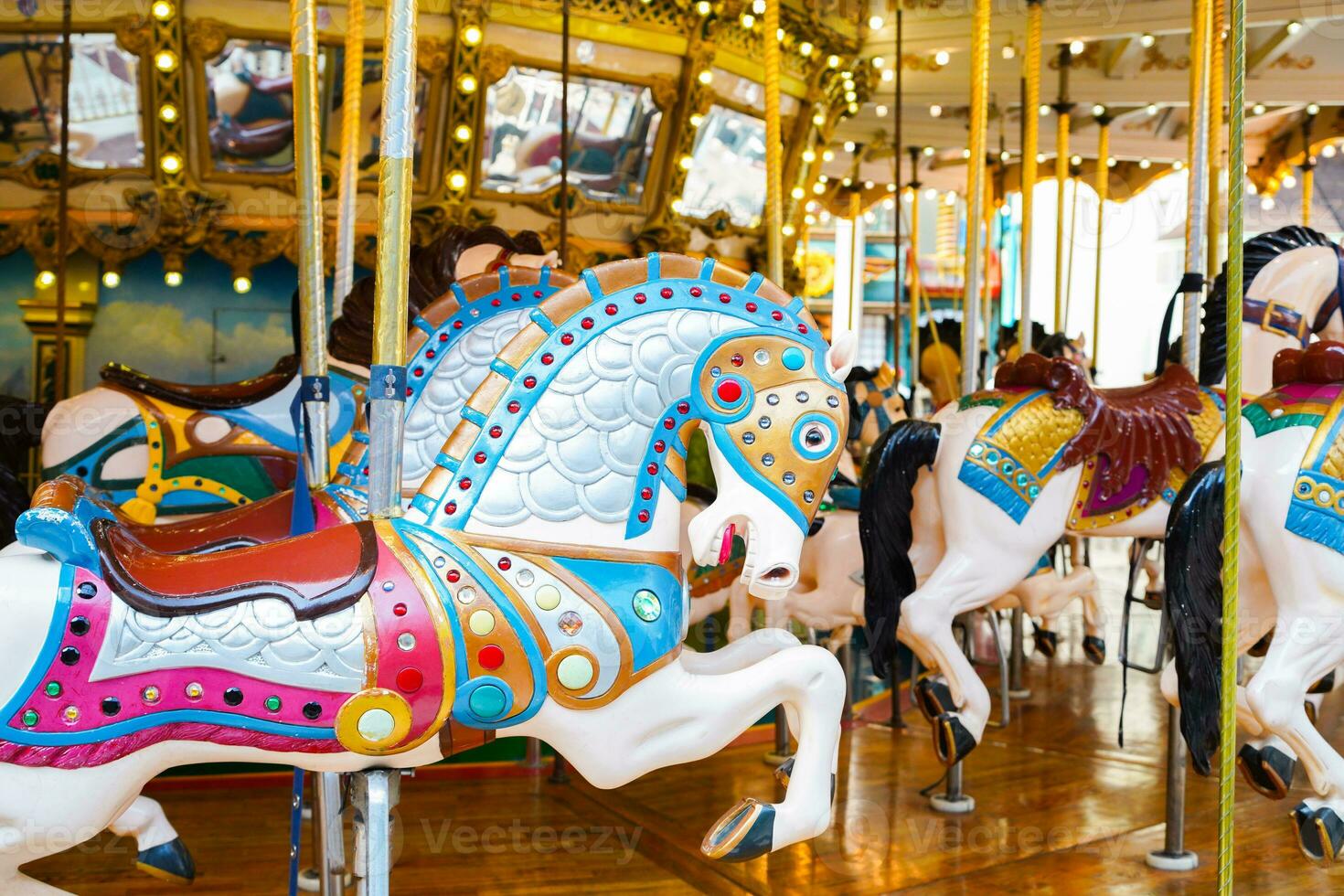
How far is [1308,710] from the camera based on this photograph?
3639 millimetres

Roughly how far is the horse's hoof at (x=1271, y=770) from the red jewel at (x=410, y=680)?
1.82 m

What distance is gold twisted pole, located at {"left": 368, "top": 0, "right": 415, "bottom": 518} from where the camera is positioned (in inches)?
73.0

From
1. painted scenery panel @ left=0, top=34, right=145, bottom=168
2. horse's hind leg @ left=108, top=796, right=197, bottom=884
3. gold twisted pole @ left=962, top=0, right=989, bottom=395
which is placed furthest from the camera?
painted scenery panel @ left=0, top=34, right=145, bottom=168

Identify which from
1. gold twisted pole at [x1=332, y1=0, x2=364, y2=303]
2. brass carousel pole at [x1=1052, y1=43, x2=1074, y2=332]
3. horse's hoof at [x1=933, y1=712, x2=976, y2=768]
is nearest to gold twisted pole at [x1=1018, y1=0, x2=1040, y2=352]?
brass carousel pole at [x1=1052, y1=43, x2=1074, y2=332]

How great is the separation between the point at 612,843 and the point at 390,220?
2.29 m

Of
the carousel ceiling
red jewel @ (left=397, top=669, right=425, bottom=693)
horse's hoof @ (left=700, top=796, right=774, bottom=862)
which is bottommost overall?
horse's hoof @ (left=700, top=796, right=774, bottom=862)

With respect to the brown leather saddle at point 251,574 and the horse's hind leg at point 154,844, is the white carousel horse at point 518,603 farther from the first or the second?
the horse's hind leg at point 154,844

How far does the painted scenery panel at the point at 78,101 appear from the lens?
4770 millimetres

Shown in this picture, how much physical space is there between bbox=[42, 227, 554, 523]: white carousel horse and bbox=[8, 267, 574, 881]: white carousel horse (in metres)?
1.05

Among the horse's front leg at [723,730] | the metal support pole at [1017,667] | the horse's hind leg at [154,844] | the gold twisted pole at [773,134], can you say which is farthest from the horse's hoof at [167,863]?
the metal support pole at [1017,667]

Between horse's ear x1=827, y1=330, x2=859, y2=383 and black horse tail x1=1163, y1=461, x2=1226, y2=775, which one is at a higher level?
horse's ear x1=827, y1=330, x2=859, y2=383

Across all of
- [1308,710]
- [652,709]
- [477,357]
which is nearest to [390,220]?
[477,357]

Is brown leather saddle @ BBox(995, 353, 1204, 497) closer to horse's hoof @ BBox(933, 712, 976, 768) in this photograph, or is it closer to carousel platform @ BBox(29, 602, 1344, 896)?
horse's hoof @ BBox(933, 712, 976, 768)

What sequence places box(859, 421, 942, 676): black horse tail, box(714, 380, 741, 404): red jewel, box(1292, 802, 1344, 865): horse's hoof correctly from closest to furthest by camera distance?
box(714, 380, 741, 404): red jewel → box(1292, 802, 1344, 865): horse's hoof → box(859, 421, 942, 676): black horse tail
